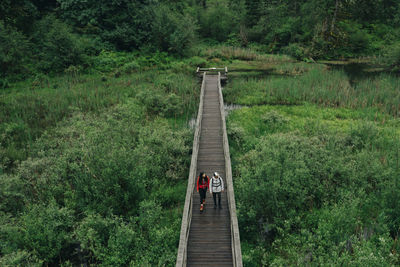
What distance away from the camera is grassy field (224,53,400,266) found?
11.3 m

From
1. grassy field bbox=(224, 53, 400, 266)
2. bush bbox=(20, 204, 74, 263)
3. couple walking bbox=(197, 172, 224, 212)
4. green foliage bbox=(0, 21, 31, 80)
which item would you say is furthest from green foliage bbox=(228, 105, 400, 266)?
green foliage bbox=(0, 21, 31, 80)

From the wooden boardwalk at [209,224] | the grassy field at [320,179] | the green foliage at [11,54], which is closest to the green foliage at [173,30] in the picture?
the green foliage at [11,54]

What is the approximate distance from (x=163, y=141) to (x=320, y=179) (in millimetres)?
9710

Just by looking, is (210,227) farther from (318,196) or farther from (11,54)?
(11,54)

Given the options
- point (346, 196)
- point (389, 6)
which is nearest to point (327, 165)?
point (346, 196)

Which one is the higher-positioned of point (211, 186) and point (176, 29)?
point (176, 29)

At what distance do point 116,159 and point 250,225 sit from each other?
7413 millimetres

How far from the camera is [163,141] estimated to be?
18.0 meters

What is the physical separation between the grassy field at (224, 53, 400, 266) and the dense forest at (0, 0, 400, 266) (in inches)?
3.8

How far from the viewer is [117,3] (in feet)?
131

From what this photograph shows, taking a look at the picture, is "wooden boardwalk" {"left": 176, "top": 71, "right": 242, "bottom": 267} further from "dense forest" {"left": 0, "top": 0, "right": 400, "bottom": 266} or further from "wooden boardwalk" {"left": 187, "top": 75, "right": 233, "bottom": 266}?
"dense forest" {"left": 0, "top": 0, "right": 400, "bottom": 266}

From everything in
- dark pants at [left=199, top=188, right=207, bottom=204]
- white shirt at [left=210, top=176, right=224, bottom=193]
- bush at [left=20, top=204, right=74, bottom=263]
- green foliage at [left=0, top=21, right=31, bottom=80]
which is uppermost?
green foliage at [left=0, top=21, right=31, bottom=80]

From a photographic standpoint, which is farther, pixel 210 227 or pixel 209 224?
pixel 209 224

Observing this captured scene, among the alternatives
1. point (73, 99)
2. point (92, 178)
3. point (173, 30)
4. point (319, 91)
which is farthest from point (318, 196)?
point (173, 30)
